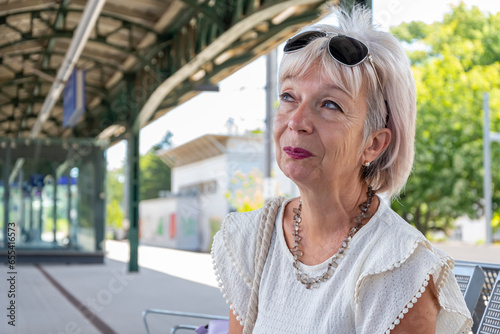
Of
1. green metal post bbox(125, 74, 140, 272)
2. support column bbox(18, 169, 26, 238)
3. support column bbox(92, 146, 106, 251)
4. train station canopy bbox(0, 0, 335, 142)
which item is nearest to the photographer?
train station canopy bbox(0, 0, 335, 142)

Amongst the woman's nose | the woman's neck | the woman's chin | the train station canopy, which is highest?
the train station canopy

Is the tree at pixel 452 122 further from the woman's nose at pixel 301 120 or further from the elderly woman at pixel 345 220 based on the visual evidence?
the woman's nose at pixel 301 120

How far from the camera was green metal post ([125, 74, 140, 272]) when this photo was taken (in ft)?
44.3

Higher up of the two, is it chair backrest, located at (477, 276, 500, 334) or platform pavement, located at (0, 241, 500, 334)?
chair backrest, located at (477, 276, 500, 334)

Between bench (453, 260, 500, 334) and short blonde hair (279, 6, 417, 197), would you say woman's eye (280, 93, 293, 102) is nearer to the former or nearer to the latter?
short blonde hair (279, 6, 417, 197)

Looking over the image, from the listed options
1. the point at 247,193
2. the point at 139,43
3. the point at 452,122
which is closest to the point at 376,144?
the point at 139,43

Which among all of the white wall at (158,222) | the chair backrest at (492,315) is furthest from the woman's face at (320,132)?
the white wall at (158,222)

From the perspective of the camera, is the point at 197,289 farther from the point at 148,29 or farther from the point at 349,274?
the point at 349,274

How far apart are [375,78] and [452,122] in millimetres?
23974

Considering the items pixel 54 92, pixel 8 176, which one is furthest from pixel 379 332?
pixel 8 176

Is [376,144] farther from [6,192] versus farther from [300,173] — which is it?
[6,192]

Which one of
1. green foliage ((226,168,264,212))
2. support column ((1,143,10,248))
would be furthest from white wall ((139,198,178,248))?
support column ((1,143,10,248))

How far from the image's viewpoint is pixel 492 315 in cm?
220

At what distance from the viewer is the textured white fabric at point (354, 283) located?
1.28 meters
